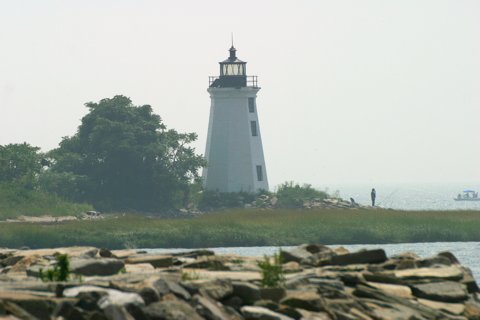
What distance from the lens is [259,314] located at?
1642 centimetres

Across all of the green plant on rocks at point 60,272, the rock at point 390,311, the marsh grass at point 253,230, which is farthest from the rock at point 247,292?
the marsh grass at point 253,230

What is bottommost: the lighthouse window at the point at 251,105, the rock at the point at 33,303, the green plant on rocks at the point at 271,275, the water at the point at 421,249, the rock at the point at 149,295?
the rock at the point at 33,303

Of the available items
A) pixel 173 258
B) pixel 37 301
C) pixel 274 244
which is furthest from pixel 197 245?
pixel 37 301

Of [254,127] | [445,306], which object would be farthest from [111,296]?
[254,127]

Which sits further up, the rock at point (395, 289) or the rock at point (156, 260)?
the rock at point (156, 260)

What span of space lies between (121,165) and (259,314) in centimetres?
6675

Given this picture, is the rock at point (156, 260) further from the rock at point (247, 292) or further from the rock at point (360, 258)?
the rock at point (247, 292)

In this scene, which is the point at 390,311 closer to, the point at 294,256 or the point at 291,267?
the point at 291,267

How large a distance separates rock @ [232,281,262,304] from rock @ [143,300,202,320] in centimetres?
132

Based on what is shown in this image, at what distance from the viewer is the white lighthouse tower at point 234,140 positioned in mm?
83375

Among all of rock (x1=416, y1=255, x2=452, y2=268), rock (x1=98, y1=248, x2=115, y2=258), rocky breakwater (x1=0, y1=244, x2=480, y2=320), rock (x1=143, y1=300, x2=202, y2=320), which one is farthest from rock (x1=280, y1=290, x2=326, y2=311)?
rock (x1=98, y1=248, x2=115, y2=258)

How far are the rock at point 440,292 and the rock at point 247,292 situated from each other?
280 centimetres

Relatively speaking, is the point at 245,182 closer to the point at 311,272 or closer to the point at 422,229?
the point at 422,229

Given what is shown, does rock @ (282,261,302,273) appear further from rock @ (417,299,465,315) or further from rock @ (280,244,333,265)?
rock @ (417,299,465,315)
